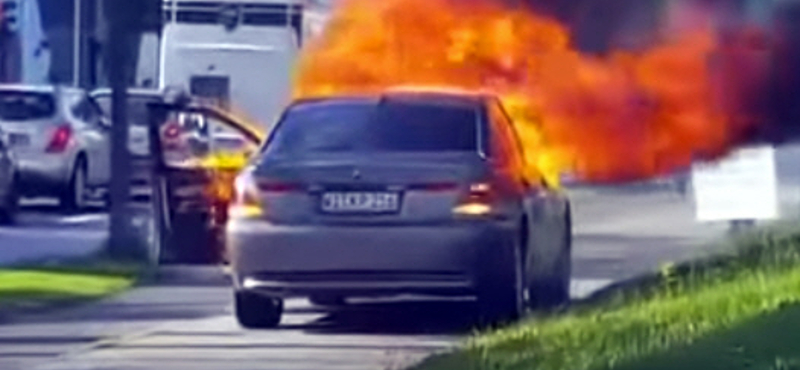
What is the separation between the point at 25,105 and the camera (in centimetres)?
2994

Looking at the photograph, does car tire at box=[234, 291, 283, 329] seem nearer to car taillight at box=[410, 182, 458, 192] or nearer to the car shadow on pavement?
the car shadow on pavement

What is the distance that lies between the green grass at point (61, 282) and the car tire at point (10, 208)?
20.3 ft

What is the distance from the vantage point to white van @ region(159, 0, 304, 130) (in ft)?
56.2

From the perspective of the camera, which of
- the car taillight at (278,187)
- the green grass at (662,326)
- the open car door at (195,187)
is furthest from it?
the open car door at (195,187)

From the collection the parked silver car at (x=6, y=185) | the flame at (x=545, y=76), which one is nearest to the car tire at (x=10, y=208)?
the parked silver car at (x=6, y=185)

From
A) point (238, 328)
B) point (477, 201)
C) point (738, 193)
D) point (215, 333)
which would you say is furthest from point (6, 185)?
point (477, 201)

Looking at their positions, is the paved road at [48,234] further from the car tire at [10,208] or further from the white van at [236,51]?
the white van at [236,51]

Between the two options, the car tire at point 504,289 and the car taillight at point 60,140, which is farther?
the car taillight at point 60,140

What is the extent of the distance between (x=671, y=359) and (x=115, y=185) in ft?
31.0

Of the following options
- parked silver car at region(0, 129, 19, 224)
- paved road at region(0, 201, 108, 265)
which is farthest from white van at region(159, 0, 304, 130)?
parked silver car at region(0, 129, 19, 224)

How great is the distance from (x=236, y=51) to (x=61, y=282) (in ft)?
6.99

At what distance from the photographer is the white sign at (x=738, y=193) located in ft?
72.9

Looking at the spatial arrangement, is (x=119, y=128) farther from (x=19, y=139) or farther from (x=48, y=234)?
(x=19, y=139)

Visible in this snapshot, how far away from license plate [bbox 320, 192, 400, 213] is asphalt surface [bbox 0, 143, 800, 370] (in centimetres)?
69
